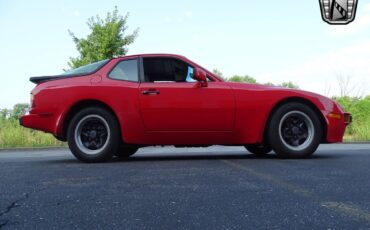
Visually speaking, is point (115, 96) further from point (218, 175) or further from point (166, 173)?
point (218, 175)

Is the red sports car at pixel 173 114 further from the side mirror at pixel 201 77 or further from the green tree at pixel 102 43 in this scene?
the green tree at pixel 102 43

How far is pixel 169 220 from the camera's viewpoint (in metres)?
2.70

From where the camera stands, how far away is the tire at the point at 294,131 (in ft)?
20.5

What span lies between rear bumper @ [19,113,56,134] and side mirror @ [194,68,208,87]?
2.01m

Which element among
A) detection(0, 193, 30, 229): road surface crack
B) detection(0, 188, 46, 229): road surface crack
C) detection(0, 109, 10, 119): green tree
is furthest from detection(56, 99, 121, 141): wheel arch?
detection(0, 109, 10, 119): green tree

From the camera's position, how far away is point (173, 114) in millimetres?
6234

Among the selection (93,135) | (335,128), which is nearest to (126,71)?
(93,135)

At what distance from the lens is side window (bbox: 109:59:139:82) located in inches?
253

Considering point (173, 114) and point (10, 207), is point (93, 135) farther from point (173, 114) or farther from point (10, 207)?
point (10, 207)

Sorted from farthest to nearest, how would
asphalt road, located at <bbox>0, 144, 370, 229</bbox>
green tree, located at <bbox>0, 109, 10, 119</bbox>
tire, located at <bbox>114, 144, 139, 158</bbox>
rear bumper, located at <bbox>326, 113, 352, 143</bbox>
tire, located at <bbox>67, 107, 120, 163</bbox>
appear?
green tree, located at <bbox>0, 109, 10, 119</bbox>
tire, located at <bbox>114, 144, 139, 158</bbox>
rear bumper, located at <bbox>326, 113, 352, 143</bbox>
tire, located at <bbox>67, 107, 120, 163</bbox>
asphalt road, located at <bbox>0, 144, 370, 229</bbox>

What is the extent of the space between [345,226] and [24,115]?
502 cm

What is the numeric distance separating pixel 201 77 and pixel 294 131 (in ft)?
4.85

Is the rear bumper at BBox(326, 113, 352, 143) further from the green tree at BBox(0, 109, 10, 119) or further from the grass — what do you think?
the green tree at BBox(0, 109, 10, 119)

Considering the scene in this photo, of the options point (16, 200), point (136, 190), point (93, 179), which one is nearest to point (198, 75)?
point (93, 179)
